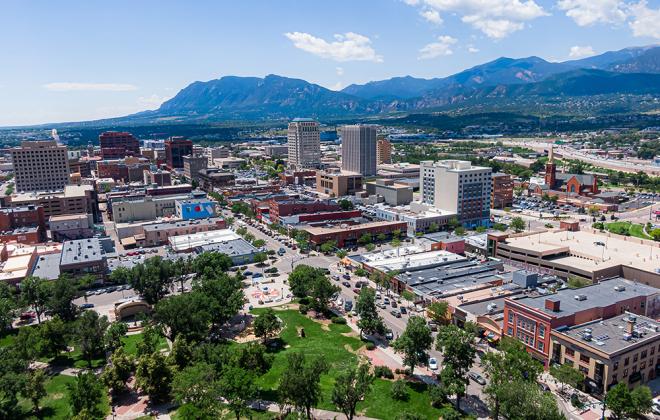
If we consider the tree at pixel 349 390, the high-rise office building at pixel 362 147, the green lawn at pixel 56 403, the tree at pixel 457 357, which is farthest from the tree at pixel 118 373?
the high-rise office building at pixel 362 147

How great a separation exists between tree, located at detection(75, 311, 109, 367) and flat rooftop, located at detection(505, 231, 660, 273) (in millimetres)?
63931

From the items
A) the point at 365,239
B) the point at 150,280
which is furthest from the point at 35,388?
the point at 365,239

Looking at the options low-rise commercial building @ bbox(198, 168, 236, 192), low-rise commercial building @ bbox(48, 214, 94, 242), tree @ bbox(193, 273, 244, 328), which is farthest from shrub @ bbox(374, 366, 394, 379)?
low-rise commercial building @ bbox(198, 168, 236, 192)

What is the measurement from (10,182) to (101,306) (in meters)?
147

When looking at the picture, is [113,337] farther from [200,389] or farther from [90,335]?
[200,389]

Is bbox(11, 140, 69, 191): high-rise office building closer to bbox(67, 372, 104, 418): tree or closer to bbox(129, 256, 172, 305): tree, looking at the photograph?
bbox(129, 256, 172, 305): tree

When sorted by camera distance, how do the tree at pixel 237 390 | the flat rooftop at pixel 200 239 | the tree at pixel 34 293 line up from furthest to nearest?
the flat rooftop at pixel 200 239
the tree at pixel 34 293
the tree at pixel 237 390

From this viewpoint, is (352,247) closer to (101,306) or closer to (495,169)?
(101,306)

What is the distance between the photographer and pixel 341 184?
486ft

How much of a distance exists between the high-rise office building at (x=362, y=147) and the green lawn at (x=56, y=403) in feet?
442

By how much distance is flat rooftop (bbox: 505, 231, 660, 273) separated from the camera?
72812 millimetres

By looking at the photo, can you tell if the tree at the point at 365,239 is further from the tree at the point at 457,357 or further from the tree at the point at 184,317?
the tree at the point at 457,357

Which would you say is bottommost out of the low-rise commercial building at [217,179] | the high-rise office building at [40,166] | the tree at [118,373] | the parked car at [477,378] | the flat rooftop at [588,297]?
the parked car at [477,378]

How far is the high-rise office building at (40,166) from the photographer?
13875cm
